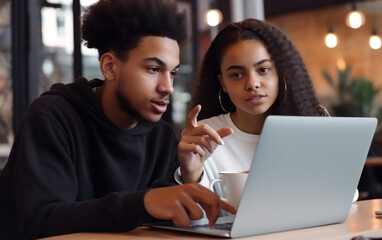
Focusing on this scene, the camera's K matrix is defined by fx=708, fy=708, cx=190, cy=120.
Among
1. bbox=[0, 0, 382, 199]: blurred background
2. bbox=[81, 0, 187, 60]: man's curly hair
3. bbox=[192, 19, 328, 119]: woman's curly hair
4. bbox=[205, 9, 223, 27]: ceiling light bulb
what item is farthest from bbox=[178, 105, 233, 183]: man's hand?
bbox=[205, 9, 223, 27]: ceiling light bulb

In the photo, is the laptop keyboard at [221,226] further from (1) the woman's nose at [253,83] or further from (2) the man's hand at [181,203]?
(1) the woman's nose at [253,83]

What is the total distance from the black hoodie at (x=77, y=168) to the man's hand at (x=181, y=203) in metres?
0.03

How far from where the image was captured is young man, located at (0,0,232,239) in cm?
153

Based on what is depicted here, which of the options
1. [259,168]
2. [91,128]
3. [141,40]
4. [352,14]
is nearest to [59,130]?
[91,128]

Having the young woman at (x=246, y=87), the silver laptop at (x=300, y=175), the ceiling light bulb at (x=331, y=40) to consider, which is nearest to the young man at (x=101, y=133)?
A: the silver laptop at (x=300, y=175)

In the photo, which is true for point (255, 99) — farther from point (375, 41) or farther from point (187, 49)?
point (375, 41)

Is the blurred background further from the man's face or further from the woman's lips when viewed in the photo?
the man's face

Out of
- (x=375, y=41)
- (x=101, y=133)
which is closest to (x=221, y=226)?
(x=101, y=133)

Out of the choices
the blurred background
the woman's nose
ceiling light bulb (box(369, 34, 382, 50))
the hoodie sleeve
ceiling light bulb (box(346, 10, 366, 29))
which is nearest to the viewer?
the hoodie sleeve

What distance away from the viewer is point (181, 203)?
1.32m

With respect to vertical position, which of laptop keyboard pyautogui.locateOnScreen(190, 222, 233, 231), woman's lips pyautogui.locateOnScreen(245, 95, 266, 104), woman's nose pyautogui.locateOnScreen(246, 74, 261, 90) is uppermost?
woman's nose pyautogui.locateOnScreen(246, 74, 261, 90)

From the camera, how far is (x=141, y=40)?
1729 millimetres

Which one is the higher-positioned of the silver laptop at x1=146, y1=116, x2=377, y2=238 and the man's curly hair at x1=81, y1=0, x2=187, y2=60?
the man's curly hair at x1=81, y1=0, x2=187, y2=60

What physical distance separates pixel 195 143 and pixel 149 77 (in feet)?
0.72
